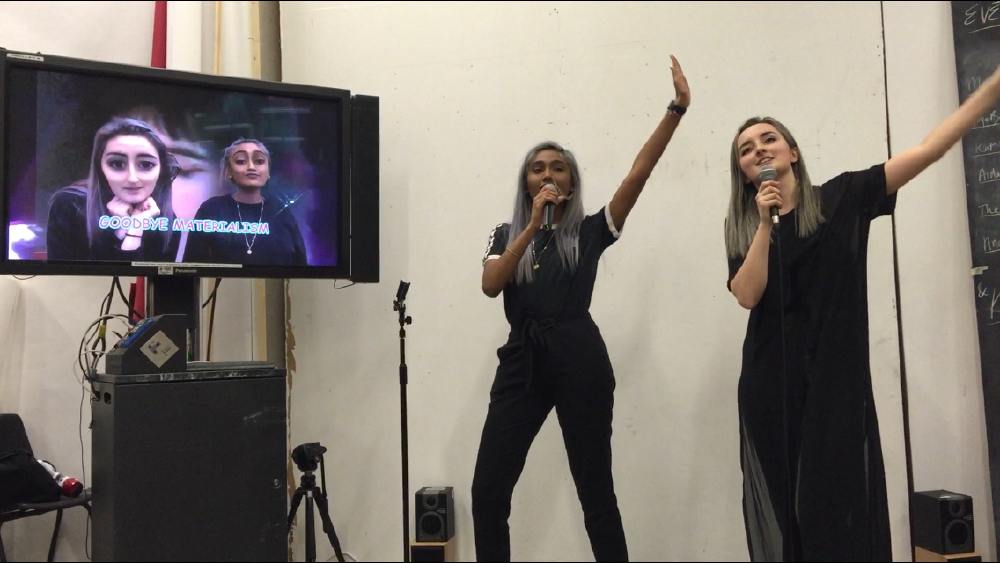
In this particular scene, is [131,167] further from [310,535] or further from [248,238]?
[310,535]

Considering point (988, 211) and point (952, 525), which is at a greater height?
point (988, 211)

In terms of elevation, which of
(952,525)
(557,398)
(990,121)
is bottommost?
(952,525)

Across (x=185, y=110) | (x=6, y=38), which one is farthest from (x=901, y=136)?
(x=6, y=38)

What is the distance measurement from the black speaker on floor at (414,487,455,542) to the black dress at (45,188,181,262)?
1403 millimetres

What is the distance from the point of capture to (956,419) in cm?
291

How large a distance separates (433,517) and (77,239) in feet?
5.53

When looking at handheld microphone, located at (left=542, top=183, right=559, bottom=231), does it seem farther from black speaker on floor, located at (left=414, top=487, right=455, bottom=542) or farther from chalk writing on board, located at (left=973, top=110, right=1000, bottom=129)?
chalk writing on board, located at (left=973, top=110, right=1000, bottom=129)

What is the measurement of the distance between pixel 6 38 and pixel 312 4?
1264 millimetres

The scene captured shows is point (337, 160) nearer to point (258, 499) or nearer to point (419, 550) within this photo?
point (258, 499)

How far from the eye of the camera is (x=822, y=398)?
6.18 feet

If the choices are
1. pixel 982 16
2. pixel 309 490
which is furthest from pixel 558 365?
pixel 982 16

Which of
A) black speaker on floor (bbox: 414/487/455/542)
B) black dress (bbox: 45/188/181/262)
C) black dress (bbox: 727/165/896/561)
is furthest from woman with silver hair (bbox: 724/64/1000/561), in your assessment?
black dress (bbox: 45/188/181/262)

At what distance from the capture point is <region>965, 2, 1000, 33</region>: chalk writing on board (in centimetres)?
286

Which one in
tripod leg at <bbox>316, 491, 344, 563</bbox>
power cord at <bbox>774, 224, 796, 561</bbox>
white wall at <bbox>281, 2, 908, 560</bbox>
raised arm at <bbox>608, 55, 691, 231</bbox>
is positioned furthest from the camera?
white wall at <bbox>281, 2, 908, 560</bbox>
